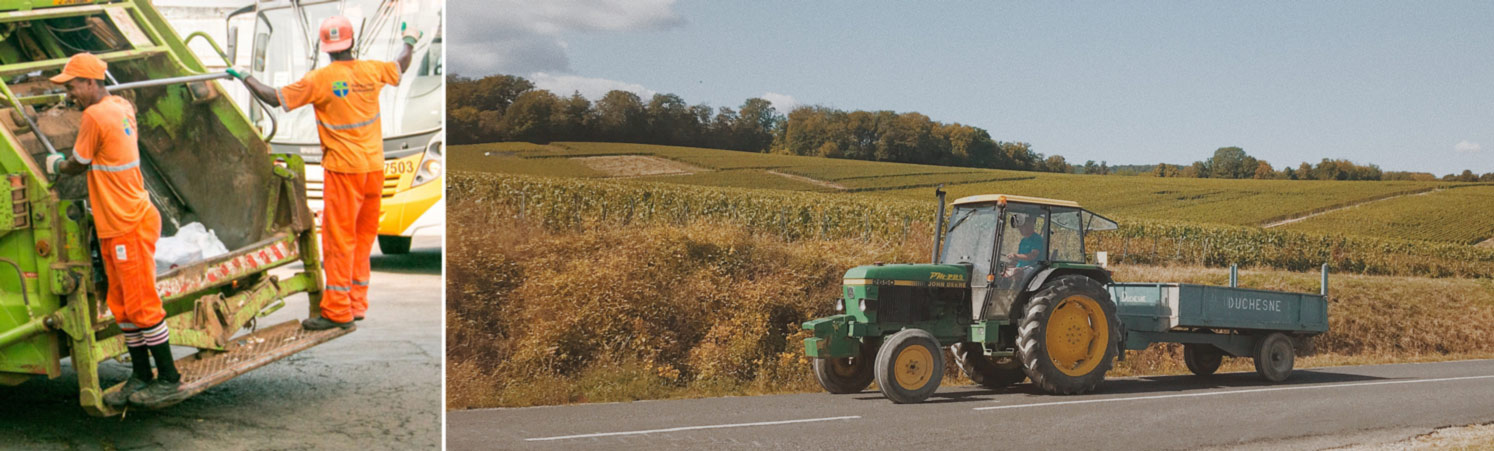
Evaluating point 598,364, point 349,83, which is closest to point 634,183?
point 598,364

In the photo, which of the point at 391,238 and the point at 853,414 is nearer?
the point at 853,414

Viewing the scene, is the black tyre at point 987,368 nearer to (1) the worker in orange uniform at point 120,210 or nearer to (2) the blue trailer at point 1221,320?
(2) the blue trailer at point 1221,320

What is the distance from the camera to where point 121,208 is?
4.02 m

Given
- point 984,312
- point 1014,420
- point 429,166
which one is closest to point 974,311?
point 984,312

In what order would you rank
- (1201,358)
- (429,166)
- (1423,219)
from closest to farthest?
1. (1201,358)
2. (1423,219)
3. (429,166)

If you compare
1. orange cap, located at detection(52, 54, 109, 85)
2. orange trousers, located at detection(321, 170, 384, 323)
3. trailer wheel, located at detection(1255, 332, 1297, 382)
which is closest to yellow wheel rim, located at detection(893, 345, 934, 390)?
orange trousers, located at detection(321, 170, 384, 323)

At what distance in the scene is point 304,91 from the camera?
415cm

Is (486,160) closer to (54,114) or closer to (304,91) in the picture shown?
(304,91)

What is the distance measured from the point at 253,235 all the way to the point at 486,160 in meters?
1.18

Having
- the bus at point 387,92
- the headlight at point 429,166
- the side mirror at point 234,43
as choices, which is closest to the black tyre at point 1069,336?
the bus at point 387,92

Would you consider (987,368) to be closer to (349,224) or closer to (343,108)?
(349,224)

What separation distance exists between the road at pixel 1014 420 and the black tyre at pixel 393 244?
16.3 ft

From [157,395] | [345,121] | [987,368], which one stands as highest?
[345,121]

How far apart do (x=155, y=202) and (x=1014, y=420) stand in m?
4.38
